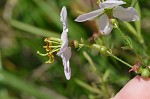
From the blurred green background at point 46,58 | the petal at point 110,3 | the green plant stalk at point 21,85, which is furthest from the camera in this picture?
the green plant stalk at point 21,85

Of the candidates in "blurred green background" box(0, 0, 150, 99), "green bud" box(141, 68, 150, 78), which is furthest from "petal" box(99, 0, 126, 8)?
"blurred green background" box(0, 0, 150, 99)

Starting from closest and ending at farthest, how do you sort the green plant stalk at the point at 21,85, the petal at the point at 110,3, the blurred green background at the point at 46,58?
the petal at the point at 110,3 → the blurred green background at the point at 46,58 → the green plant stalk at the point at 21,85

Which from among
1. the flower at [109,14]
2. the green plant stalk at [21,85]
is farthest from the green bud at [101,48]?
the green plant stalk at [21,85]

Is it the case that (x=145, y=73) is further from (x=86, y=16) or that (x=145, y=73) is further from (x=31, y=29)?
(x=31, y=29)

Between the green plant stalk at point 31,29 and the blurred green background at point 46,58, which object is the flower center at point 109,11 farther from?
the green plant stalk at point 31,29

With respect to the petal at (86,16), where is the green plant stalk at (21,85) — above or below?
below

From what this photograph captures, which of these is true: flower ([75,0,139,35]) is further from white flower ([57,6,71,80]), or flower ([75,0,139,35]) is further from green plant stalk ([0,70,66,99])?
green plant stalk ([0,70,66,99])

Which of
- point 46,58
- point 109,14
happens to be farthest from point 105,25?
point 46,58

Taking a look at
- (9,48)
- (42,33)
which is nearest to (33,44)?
(42,33)
